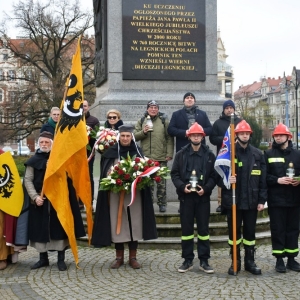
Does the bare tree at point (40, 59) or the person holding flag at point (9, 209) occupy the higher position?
the bare tree at point (40, 59)

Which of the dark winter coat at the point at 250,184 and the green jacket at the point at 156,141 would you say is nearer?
the dark winter coat at the point at 250,184

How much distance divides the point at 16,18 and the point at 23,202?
3012cm

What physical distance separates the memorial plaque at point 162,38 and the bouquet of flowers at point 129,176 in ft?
14.5

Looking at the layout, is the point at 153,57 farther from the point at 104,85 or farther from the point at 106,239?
the point at 106,239

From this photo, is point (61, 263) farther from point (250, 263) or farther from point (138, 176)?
point (250, 263)

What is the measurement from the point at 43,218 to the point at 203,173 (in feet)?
7.34

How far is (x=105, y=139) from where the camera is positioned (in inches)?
311

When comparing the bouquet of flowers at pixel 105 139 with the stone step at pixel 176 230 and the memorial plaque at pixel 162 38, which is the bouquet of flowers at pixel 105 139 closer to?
the stone step at pixel 176 230

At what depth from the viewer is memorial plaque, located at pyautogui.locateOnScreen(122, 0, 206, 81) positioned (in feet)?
35.2

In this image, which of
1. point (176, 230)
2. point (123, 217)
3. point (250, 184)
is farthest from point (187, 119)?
point (123, 217)

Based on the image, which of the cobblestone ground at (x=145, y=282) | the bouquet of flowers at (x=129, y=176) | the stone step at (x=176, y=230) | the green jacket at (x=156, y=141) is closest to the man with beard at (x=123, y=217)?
the bouquet of flowers at (x=129, y=176)

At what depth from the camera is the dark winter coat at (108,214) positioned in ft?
22.5

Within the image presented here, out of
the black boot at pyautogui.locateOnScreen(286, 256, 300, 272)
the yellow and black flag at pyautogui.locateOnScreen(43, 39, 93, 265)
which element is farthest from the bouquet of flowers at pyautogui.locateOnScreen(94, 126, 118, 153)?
the black boot at pyautogui.locateOnScreen(286, 256, 300, 272)

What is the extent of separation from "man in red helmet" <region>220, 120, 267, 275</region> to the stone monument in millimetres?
4079
